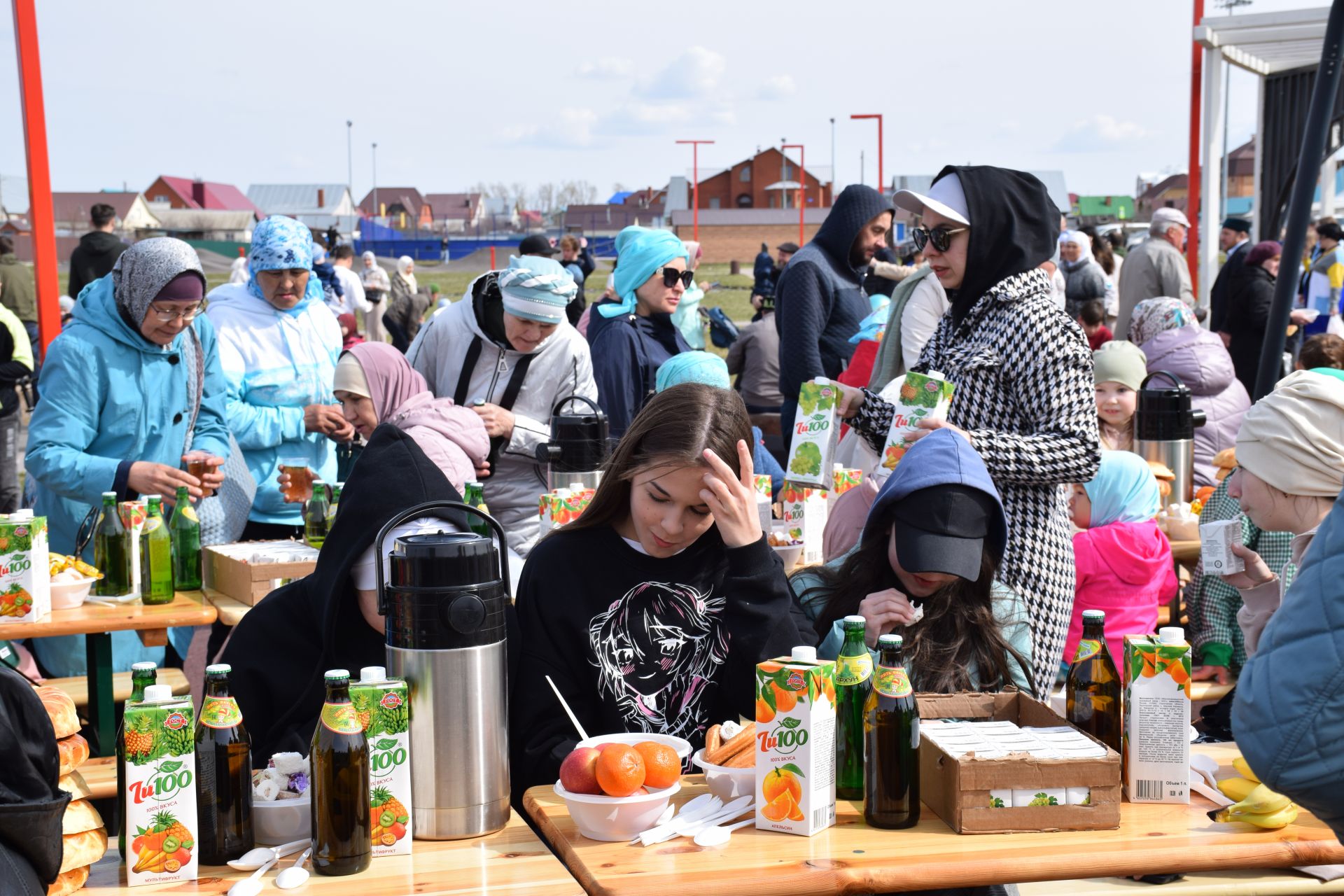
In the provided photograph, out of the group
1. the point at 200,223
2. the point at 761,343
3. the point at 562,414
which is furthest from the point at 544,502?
the point at 200,223

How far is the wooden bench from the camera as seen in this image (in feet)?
15.1

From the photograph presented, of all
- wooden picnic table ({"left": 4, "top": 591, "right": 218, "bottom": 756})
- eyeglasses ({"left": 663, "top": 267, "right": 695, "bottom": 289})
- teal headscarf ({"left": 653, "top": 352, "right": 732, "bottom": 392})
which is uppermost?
eyeglasses ({"left": 663, "top": 267, "right": 695, "bottom": 289})

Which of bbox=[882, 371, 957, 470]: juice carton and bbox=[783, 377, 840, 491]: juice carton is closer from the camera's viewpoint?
bbox=[882, 371, 957, 470]: juice carton

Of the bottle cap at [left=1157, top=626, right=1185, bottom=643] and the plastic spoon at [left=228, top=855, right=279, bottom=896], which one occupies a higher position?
the bottle cap at [left=1157, top=626, right=1185, bottom=643]

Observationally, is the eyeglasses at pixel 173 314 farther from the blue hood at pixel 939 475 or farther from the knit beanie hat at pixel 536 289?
the blue hood at pixel 939 475

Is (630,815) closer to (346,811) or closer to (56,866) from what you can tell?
(346,811)

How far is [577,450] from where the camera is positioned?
4750mm

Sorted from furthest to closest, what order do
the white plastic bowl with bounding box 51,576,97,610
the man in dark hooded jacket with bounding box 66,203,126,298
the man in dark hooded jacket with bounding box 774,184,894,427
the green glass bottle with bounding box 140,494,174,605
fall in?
the man in dark hooded jacket with bounding box 66,203,126,298 → the man in dark hooded jacket with bounding box 774,184,894,427 → the green glass bottle with bounding box 140,494,174,605 → the white plastic bowl with bounding box 51,576,97,610

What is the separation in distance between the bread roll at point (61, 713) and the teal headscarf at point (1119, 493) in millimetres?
3583

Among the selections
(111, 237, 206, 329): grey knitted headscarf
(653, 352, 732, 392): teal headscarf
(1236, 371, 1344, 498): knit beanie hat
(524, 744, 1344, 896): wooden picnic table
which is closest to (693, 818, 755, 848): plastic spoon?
(524, 744, 1344, 896): wooden picnic table

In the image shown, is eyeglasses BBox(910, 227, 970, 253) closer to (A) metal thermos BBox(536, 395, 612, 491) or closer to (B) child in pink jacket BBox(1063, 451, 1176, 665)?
(B) child in pink jacket BBox(1063, 451, 1176, 665)

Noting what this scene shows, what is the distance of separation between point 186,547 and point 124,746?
275 centimetres

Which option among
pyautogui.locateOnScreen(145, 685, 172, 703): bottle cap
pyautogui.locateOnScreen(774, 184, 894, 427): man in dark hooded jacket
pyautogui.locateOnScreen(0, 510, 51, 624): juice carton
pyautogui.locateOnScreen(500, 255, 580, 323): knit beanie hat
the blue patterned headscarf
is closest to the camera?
pyautogui.locateOnScreen(145, 685, 172, 703): bottle cap

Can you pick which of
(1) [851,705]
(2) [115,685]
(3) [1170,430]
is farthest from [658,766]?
(3) [1170,430]
